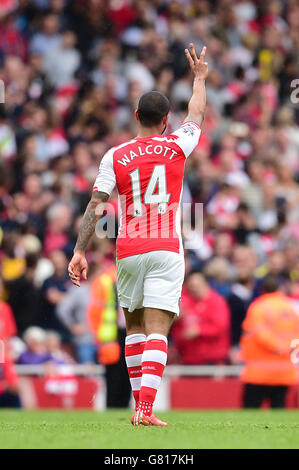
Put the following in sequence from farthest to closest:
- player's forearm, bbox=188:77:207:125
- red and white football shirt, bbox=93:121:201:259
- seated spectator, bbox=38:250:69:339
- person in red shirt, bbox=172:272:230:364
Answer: seated spectator, bbox=38:250:69:339 → person in red shirt, bbox=172:272:230:364 → player's forearm, bbox=188:77:207:125 → red and white football shirt, bbox=93:121:201:259

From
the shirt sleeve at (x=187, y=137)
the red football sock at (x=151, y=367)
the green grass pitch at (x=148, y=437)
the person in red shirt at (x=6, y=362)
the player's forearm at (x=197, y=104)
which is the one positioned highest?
the player's forearm at (x=197, y=104)

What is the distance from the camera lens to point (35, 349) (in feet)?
44.7

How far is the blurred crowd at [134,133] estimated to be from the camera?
14.0 m

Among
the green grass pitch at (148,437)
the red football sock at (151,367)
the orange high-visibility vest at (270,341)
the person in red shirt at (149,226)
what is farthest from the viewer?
the orange high-visibility vest at (270,341)

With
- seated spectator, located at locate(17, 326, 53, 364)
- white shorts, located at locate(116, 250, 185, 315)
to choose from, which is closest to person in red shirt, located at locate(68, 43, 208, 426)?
white shorts, located at locate(116, 250, 185, 315)

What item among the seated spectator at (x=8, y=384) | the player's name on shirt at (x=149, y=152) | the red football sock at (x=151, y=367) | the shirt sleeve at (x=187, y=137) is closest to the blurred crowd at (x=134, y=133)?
the seated spectator at (x=8, y=384)

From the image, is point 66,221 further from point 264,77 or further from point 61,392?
point 264,77

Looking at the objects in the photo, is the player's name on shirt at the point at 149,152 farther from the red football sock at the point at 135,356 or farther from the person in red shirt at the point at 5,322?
the person in red shirt at the point at 5,322

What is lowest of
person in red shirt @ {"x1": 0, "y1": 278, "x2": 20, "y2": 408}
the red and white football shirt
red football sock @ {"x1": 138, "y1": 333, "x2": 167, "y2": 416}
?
red football sock @ {"x1": 138, "y1": 333, "x2": 167, "y2": 416}

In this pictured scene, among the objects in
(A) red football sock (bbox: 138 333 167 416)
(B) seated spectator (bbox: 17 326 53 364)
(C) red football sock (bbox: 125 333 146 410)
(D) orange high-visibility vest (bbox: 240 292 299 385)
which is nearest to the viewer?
(A) red football sock (bbox: 138 333 167 416)

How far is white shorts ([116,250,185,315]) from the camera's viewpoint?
7.42 metres

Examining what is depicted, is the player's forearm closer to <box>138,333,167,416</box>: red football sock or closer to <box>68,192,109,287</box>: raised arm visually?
<box>68,192,109,287</box>: raised arm
